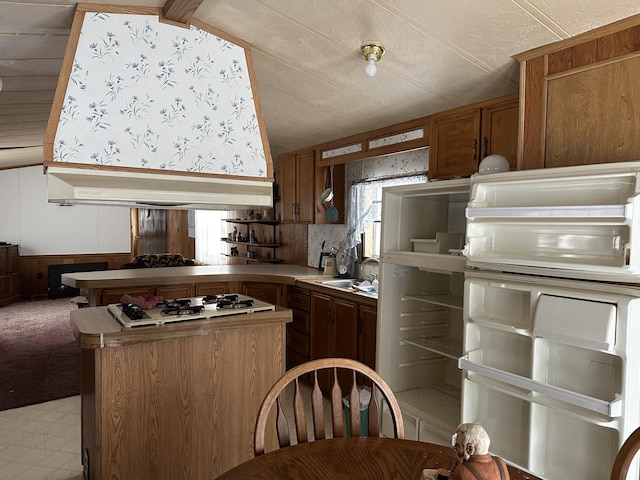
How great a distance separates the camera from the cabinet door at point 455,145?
101 inches

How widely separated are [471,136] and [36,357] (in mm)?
4700

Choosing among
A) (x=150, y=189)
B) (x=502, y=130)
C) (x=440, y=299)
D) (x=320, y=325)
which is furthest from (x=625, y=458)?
(x=320, y=325)

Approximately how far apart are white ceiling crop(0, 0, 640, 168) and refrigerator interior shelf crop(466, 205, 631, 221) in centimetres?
76

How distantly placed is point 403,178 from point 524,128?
156cm

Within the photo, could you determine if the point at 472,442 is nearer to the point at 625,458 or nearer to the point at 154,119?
the point at 625,458

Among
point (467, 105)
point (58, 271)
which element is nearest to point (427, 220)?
point (467, 105)

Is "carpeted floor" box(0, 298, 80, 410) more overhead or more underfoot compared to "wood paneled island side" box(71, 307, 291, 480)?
more underfoot

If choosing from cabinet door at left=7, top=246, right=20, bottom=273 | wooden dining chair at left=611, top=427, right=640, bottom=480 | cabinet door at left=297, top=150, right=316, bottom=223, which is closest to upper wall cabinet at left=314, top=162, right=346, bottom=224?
cabinet door at left=297, top=150, right=316, bottom=223

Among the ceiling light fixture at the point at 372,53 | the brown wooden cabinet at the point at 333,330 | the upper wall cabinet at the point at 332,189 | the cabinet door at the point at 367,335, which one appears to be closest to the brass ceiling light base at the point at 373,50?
the ceiling light fixture at the point at 372,53

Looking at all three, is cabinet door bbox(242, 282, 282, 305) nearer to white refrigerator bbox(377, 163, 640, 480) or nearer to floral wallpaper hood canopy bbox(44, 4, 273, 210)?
floral wallpaper hood canopy bbox(44, 4, 273, 210)

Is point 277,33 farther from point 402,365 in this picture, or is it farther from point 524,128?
point 402,365

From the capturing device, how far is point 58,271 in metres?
7.95

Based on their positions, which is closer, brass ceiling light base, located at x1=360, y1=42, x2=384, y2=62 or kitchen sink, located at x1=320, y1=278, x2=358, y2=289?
brass ceiling light base, located at x1=360, y1=42, x2=384, y2=62

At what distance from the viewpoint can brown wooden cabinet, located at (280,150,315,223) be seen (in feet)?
14.2
